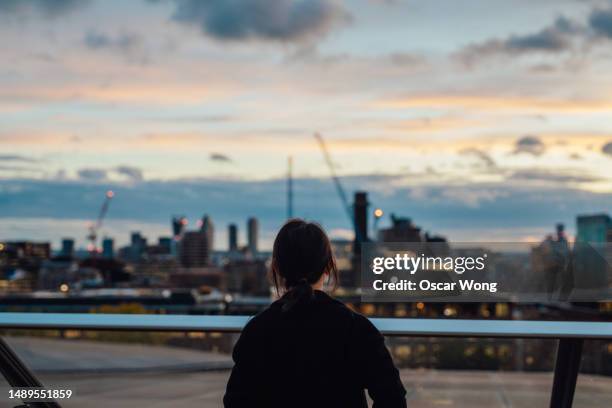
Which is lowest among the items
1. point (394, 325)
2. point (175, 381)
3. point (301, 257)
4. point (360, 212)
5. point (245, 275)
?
point (245, 275)

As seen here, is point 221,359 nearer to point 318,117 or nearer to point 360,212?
point 360,212

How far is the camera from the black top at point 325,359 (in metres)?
2.70

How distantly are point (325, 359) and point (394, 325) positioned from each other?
4.10ft

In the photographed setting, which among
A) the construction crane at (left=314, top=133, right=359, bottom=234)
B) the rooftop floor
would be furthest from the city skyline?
the rooftop floor

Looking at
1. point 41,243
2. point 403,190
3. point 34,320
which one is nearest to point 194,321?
point 34,320

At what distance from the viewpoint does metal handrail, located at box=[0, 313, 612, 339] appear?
12.6 ft

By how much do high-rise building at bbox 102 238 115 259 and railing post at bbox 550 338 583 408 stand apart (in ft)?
582

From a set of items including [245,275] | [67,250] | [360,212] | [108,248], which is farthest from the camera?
[67,250]

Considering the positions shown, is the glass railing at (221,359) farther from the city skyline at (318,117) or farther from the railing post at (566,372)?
the city skyline at (318,117)

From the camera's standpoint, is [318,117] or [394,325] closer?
[394,325]

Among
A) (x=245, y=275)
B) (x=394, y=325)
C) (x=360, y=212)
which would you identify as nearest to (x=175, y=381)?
(x=394, y=325)

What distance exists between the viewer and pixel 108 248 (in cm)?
18525

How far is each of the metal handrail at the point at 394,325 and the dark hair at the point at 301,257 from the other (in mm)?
1163

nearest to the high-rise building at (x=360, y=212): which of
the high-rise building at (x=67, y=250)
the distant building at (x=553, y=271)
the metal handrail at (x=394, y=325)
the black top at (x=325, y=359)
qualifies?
the distant building at (x=553, y=271)
